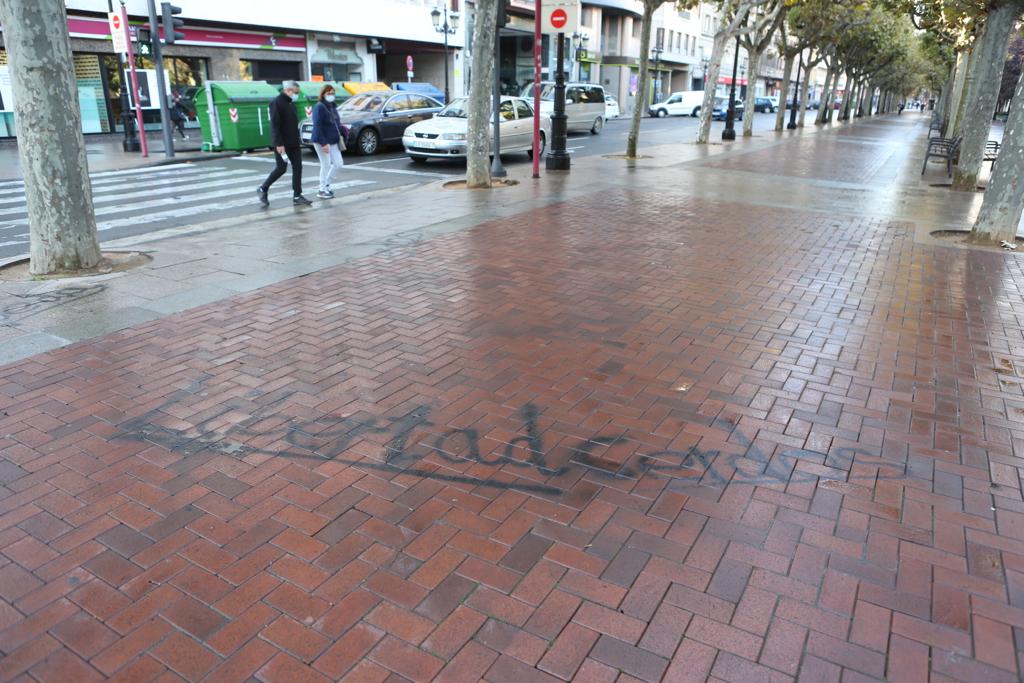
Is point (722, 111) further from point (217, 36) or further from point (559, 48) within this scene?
point (559, 48)

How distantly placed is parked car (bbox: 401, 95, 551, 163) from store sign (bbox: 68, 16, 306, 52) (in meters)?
9.92

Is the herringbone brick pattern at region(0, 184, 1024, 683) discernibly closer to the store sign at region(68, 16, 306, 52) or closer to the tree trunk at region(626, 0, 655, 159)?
the tree trunk at region(626, 0, 655, 159)

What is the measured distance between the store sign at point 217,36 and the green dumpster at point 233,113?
4234 mm

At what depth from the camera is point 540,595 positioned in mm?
2705

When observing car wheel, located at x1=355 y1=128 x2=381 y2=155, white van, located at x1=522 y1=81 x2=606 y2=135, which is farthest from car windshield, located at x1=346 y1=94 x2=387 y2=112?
white van, located at x1=522 y1=81 x2=606 y2=135

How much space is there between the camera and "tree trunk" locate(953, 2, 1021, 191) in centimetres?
1232

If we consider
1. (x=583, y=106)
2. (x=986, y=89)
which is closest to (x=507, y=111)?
(x=583, y=106)

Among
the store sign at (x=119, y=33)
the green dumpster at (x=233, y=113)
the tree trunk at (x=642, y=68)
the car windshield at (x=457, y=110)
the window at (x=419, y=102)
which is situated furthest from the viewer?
the window at (x=419, y=102)

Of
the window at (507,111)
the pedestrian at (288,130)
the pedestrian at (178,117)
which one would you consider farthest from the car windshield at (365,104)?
the pedestrian at (288,130)

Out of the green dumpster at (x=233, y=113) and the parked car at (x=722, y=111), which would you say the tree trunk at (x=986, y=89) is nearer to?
the green dumpster at (x=233, y=113)

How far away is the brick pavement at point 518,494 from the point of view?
8.14 feet

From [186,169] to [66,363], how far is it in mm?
13157

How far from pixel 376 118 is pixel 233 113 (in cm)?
368

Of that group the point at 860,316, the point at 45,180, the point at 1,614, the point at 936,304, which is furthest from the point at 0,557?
the point at 936,304
